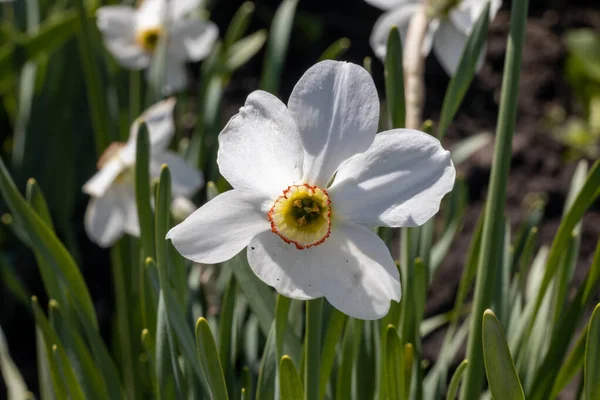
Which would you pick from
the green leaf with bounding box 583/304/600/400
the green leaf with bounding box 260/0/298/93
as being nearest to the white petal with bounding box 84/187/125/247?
the green leaf with bounding box 260/0/298/93

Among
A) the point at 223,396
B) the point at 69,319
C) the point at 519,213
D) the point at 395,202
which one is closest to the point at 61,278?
the point at 69,319

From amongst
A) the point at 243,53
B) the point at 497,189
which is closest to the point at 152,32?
the point at 243,53

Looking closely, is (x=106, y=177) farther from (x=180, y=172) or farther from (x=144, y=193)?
(x=144, y=193)

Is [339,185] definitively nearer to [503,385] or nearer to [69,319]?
[503,385]

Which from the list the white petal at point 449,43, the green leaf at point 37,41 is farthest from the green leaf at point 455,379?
the green leaf at point 37,41

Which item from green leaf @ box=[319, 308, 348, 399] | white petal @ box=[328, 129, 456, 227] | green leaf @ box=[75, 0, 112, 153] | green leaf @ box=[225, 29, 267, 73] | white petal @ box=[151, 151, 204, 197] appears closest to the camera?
white petal @ box=[328, 129, 456, 227]

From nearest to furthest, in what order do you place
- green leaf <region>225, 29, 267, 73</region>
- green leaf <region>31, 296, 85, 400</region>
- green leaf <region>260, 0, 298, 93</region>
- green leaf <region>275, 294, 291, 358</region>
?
green leaf <region>275, 294, 291, 358</region> < green leaf <region>31, 296, 85, 400</region> < green leaf <region>260, 0, 298, 93</region> < green leaf <region>225, 29, 267, 73</region>

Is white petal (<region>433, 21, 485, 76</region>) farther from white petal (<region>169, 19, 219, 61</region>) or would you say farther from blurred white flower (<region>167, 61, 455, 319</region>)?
white petal (<region>169, 19, 219, 61</region>)
